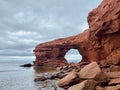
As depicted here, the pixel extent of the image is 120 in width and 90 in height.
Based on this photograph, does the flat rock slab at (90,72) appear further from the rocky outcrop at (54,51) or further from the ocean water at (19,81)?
the rocky outcrop at (54,51)

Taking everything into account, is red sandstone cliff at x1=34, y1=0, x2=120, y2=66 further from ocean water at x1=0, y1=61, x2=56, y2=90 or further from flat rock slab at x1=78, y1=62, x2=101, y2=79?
ocean water at x1=0, y1=61, x2=56, y2=90

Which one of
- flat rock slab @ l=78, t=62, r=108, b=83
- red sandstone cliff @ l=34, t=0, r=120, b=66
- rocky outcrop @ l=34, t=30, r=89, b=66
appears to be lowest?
flat rock slab @ l=78, t=62, r=108, b=83

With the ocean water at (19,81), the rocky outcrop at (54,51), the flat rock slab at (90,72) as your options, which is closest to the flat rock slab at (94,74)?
the flat rock slab at (90,72)

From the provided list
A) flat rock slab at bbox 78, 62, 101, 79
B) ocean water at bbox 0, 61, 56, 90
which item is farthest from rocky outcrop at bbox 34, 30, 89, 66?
flat rock slab at bbox 78, 62, 101, 79

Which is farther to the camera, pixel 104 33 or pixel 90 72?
pixel 104 33

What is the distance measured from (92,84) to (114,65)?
33.8 ft

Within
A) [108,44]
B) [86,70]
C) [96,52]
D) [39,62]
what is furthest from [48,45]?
[86,70]

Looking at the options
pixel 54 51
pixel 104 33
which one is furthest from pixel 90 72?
pixel 54 51

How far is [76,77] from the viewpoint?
20156 mm

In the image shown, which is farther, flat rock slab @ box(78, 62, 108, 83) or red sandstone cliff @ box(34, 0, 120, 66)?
red sandstone cliff @ box(34, 0, 120, 66)

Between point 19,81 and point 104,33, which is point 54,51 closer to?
point 19,81

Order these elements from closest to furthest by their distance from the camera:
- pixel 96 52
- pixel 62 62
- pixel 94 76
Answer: pixel 94 76 < pixel 96 52 < pixel 62 62

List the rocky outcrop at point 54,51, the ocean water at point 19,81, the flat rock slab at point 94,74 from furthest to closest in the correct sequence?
the rocky outcrop at point 54,51 → the ocean water at point 19,81 → the flat rock slab at point 94,74

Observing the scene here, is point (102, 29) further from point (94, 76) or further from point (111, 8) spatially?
point (94, 76)
